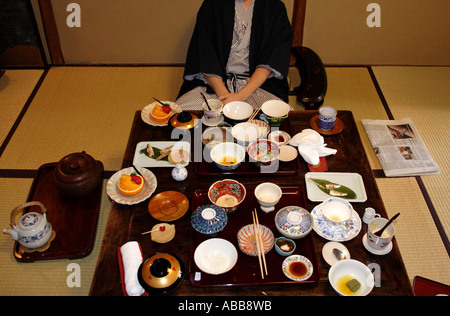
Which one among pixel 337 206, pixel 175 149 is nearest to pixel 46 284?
pixel 175 149

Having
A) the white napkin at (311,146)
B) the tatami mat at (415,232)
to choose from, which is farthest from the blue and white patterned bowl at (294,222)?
the tatami mat at (415,232)

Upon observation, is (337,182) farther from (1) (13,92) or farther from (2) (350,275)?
(1) (13,92)

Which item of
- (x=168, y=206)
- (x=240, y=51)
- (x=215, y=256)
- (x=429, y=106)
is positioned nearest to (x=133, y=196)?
(x=168, y=206)

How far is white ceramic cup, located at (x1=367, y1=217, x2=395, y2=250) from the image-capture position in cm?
173

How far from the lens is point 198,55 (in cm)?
296

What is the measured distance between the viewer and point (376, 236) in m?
1.73

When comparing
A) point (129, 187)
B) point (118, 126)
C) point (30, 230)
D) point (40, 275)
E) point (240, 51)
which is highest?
point (240, 51)

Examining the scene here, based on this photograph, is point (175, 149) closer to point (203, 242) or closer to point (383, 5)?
point (203, 242)

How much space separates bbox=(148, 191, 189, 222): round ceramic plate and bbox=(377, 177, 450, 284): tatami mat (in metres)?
1.45

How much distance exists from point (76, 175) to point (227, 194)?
0.94 m

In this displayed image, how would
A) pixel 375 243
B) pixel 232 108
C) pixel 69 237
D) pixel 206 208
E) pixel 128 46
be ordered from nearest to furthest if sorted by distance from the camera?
pixel 375 243 → pixel 206 208 → pixel 69 237 → pixel 232 108 → pixel 128 46

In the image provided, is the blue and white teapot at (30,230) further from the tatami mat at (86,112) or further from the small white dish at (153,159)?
the tatami mat at (86,112)

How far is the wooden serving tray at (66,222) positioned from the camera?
2184 mm

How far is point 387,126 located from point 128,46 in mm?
2705
